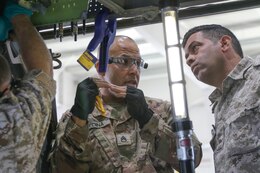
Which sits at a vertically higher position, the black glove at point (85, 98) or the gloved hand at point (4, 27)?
the gloved hand at point (4, 27)

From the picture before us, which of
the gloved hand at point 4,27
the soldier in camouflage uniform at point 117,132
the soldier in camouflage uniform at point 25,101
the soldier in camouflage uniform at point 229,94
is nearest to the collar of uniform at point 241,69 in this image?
the soldier in camouflage uniform at point 229,94

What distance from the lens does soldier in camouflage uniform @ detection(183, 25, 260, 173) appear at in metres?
1.55

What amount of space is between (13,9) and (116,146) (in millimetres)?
743

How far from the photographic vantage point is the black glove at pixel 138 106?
1681 millimetres

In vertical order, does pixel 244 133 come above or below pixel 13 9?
below

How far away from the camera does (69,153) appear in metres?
1.74

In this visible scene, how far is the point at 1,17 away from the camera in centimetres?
150

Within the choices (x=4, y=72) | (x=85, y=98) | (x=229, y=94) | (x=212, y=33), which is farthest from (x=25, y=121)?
(x=212, y=33)

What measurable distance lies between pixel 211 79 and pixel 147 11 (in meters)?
0.65

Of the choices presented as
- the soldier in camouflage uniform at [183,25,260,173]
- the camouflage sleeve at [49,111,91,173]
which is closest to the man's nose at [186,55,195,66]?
the soldier in camouflage uniform at [183,25,260,173]

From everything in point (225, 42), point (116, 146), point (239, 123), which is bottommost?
point (116, 146)

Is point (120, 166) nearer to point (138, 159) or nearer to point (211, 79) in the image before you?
point (138, 159)

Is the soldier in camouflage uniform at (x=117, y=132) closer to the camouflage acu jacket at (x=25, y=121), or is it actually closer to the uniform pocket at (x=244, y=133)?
the uniform pocket at (x=244, y=133)

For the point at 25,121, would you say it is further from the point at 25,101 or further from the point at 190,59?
the point at 190,59
